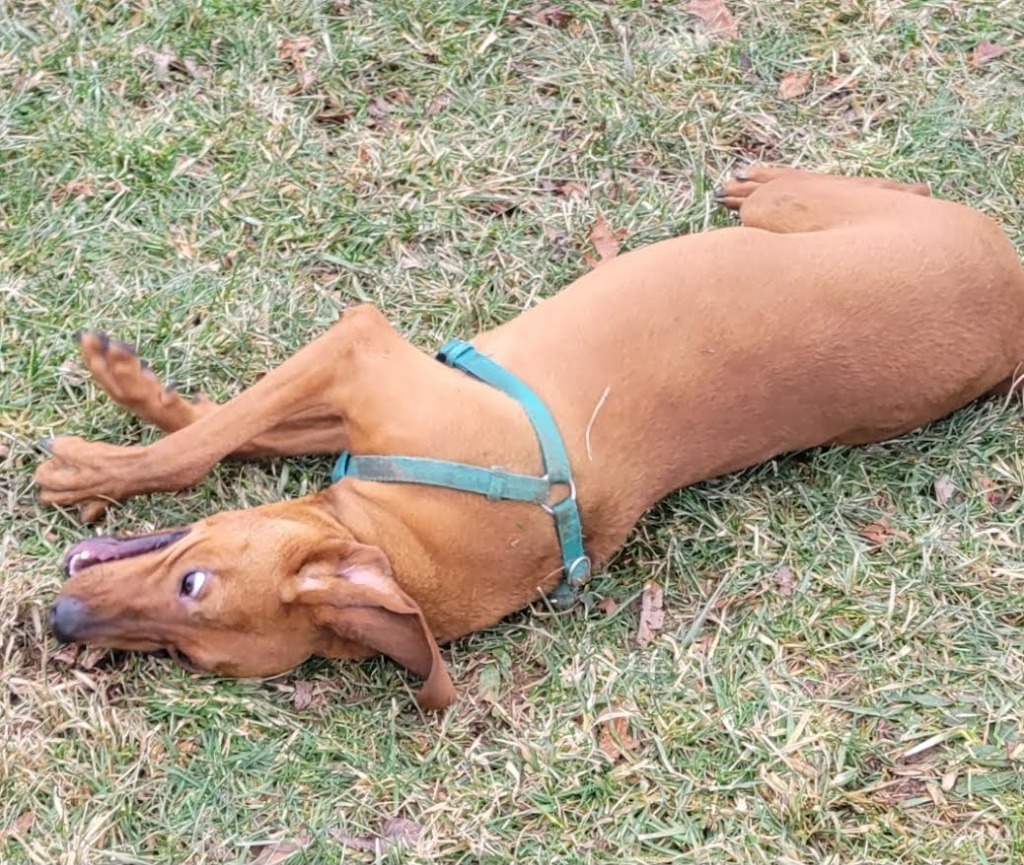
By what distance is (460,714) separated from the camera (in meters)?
4.89

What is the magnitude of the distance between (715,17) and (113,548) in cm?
411

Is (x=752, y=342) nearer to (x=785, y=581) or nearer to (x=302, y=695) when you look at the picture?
(x=785, y=581)

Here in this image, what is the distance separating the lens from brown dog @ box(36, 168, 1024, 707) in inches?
178

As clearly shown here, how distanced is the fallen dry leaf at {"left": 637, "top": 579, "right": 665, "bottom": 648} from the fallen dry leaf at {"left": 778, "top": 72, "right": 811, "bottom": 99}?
2.76m

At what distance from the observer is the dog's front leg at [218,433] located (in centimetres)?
475

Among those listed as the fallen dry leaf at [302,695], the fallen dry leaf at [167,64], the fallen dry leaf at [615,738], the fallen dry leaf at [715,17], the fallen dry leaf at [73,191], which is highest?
the fallen dry leaf at [167,64]

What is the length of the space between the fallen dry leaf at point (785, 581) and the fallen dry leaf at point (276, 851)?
7.00 ft

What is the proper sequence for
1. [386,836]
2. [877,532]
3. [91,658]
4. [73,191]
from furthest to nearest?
[73,191] → [877,532] → [91,658] → [386,836]

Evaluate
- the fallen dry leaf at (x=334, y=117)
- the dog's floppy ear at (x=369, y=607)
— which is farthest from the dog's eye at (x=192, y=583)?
the fallen dry leaf at (x=334, y=117)

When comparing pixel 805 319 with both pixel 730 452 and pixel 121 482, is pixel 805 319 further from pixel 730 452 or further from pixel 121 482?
pixel 121 482

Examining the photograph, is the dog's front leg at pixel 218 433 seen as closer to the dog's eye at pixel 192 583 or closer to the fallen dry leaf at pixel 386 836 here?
the dog's eye at pixel 192 583

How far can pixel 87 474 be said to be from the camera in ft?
16.0

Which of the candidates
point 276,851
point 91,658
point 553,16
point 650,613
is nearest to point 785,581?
point 650,613

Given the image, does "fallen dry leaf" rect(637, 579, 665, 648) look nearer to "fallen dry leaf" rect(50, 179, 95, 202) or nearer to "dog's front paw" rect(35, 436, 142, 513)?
"dog's front paw" rect(35, 436, 142, 513)
